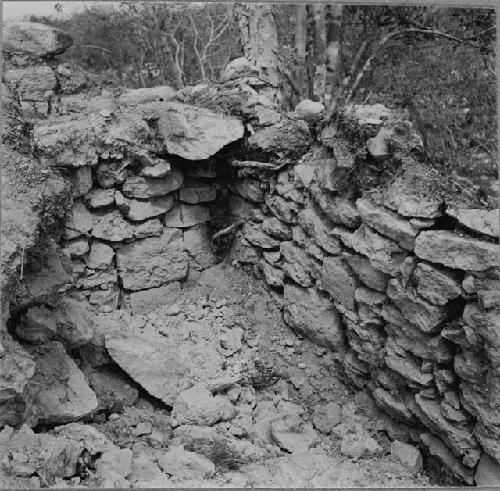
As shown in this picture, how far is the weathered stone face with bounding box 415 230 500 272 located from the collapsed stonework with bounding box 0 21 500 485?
2 cm

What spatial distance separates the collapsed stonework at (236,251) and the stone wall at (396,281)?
0.02 meters

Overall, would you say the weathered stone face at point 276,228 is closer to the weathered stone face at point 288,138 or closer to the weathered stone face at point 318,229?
the weathered stone face at point 318,229

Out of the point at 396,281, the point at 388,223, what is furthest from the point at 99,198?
the point at 396,281

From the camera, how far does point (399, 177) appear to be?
502 cm

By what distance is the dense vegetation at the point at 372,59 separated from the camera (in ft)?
27.8

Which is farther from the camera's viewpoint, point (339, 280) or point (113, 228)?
point (113, 228)

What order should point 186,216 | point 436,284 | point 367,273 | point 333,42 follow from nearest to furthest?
1. point 436,284
2. point 367,273
3. point 186,216
4. point 333,42

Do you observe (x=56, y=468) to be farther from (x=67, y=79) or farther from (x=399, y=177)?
(x=67, y=79)

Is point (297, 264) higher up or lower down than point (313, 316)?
higher up

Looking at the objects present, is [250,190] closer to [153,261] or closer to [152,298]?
[153,261]

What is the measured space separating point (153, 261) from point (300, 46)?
13.2ft

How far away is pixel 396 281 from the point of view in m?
4.89

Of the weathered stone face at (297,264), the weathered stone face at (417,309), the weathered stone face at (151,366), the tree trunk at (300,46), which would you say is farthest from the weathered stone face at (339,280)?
the tree trunk at (300,46)

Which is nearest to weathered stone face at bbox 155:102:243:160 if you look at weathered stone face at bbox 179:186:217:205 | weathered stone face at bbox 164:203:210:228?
weathered stone face at bbox 179:186:217:205
